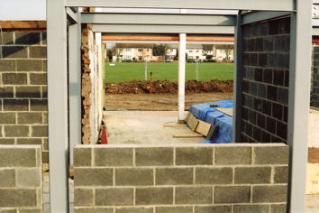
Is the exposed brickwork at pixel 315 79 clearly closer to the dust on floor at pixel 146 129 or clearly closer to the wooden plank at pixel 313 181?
the dust on floor at pixel 146 129

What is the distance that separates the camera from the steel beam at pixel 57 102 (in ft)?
18.3

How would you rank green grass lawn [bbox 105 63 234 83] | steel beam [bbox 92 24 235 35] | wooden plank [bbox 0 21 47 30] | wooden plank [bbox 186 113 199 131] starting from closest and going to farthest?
wooden plank [bbox 0 21 47 30] < steel beam [bbox 92 24 235 35] < wooden plank [bbox 186 113 199 131] < green grass lawn [bbox 105 63 234 83]

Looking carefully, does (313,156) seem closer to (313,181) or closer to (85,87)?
(313,181)

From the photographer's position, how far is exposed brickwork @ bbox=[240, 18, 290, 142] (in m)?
6.67

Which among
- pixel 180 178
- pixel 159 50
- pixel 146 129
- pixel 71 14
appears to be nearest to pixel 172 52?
pixel 159 50

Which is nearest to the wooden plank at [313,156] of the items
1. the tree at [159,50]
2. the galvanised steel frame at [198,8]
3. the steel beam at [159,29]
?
the galvanised steel frame at [198,8]

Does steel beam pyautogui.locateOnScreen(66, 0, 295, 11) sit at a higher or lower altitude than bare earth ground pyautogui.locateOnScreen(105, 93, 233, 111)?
higher

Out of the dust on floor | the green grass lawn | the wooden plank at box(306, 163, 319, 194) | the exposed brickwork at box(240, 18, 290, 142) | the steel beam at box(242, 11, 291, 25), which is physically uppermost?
the steel beam at box(242, 11, 291, 25)

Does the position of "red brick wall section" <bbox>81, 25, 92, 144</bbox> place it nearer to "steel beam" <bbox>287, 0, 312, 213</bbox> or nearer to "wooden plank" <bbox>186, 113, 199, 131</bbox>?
"steel beam" <bbox>287, 0, 312, 213</bbox>

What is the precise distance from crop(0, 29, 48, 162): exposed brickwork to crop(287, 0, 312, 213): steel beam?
16.3 ft

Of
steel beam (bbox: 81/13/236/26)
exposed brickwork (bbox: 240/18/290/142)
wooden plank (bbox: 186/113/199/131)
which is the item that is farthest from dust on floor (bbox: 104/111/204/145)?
exposed brickwork (bbox: 240/18/290/142)

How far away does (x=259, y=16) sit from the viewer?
291 inches

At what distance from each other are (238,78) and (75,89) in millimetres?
3274

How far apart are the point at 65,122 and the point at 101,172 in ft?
2.41
